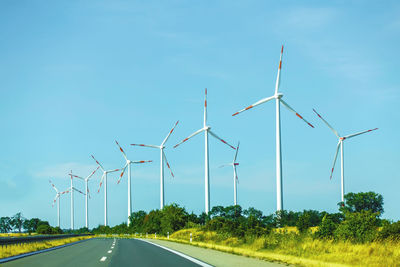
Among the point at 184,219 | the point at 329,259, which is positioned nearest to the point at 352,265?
the point at 329,259

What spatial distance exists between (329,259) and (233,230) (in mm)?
24005

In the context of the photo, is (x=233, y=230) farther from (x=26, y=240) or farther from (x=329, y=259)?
(x=329, y=259)

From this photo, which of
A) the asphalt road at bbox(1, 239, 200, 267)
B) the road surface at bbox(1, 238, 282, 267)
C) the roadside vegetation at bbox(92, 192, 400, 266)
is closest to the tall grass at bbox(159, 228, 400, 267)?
the roadside vegetation at bbox(92, 192, 400, 266)

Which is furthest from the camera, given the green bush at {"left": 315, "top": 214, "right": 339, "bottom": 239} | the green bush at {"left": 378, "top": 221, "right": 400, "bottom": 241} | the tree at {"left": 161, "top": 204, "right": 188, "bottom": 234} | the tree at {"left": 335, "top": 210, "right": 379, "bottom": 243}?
the tree at {"left": 161, "top": 204, "right": 188, "bottom": 234}

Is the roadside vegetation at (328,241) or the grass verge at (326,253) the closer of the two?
the grass verge at (326,253)

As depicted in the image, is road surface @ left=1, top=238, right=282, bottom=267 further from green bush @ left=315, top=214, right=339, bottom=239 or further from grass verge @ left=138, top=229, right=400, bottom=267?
green bush @ left=315, top=214, right=339, bottom=239

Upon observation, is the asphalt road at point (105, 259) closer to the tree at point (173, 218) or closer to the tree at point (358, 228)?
the tree at point (358, 228)

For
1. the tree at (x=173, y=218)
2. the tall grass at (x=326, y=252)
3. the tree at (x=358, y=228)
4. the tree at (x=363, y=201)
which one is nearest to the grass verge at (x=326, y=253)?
the tall grass at (x=326, y=252)

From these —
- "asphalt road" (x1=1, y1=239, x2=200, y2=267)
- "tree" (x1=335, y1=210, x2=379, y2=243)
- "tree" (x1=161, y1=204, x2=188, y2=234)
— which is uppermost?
"tree" (x1=335, y1=210, x2=379, y2=243)

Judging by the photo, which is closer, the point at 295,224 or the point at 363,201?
the point at 295,224

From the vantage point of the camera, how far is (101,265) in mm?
17797

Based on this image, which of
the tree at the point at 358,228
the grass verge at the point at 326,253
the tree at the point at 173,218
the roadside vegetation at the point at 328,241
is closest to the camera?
the grass verge at the point at 326,253

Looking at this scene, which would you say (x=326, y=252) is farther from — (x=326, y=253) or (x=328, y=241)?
(x=328, y=241)

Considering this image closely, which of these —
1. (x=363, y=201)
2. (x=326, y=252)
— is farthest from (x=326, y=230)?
(x=363, y=201)
